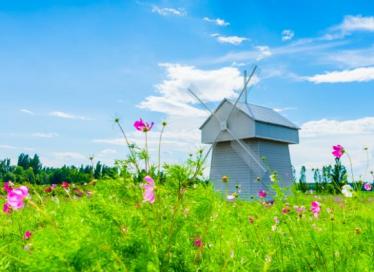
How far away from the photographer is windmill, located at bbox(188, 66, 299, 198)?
2327 centimetres

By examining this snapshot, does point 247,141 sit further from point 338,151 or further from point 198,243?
point 198,243

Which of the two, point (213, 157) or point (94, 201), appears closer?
point (94, 201)

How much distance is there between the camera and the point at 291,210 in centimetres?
383

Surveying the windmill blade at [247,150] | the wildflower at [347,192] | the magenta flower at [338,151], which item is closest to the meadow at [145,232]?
the wildflower at [347,192]

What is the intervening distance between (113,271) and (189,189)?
714 millimetres

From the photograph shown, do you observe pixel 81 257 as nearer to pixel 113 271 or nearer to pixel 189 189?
pixel 113 271

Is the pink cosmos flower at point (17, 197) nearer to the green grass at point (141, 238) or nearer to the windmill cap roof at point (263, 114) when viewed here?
the green grass at point (141, 238)

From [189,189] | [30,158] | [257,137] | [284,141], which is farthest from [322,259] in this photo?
[30,158]

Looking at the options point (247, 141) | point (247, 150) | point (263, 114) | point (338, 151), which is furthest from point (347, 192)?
point (263, 114)

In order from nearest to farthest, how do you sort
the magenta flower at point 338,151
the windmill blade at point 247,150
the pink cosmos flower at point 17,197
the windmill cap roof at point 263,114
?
the pink cosmos flower at point 17,197, the magenta flower at point 338,151, the windmill blade at point 247,150, the windmill cap roof at point 263,114

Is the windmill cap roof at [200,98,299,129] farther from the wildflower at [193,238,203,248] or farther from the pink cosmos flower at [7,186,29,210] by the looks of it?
the pink cosmos flower at [7,186,29,210]

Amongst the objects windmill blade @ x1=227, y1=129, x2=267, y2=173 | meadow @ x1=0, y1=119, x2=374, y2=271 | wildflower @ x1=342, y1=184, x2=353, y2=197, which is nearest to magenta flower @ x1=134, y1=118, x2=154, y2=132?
meadow @ x1=0, y1=119, x2=374, y2=271

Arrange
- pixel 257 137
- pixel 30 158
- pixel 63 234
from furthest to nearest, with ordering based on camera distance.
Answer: pixel 30 158
pixel 257 137
pixel 63 234

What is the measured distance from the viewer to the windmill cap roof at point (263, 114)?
23703 millimetres
